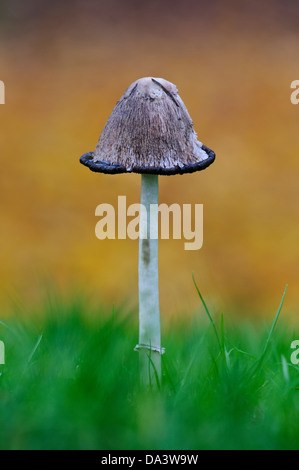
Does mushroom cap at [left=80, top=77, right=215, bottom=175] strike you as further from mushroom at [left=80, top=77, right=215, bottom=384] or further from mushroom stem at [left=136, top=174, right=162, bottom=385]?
mushroom stem at [left=136, top=174, right=162, bottom=385]

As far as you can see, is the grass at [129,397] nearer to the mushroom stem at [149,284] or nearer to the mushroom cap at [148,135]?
the mushroom stem at [149,284]

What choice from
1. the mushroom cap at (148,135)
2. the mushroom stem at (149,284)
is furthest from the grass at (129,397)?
the mushroom cap at (148,135)

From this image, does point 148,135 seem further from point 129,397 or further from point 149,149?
point 129,397

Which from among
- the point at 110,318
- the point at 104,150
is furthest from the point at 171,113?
the point at 110,318

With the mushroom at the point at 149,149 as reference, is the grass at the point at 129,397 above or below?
below

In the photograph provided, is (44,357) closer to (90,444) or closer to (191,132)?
(90,444)
